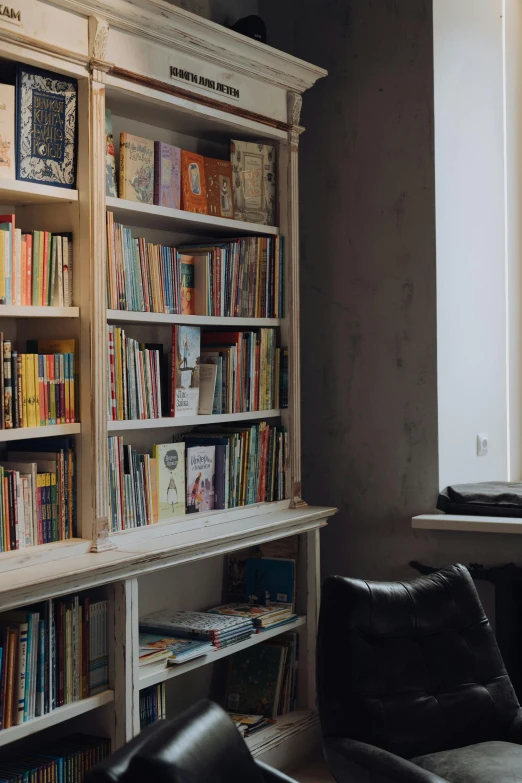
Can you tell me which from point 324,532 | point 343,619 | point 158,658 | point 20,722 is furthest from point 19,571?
point 324,532

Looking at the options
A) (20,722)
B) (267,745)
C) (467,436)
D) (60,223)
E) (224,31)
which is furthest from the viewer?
(467,436)

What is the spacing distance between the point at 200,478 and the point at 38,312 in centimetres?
90

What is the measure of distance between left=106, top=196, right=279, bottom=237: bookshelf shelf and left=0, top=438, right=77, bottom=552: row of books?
2.34 feet

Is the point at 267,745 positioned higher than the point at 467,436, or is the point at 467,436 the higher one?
the point at 467,436

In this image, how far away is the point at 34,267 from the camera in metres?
2.47

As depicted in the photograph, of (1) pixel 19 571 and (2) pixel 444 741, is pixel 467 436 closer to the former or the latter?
(2) pixel 444 741

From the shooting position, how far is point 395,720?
92.3 inches

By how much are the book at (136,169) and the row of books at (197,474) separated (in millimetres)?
750

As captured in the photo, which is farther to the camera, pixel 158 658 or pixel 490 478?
pixel 490 478

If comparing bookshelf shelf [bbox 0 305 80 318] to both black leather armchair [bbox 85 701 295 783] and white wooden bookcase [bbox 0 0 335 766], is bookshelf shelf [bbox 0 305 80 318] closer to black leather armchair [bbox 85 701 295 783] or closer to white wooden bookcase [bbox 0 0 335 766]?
white wooden bookcase [bbox 0 0 335 766]

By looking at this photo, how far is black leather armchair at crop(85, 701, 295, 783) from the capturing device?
147 centimetres

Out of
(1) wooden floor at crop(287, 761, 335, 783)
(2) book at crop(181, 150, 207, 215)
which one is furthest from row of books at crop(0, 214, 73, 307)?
(1) wooden floor at crop(287, 761, 335, 783)

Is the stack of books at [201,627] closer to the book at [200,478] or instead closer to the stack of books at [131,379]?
the book at [200,478]

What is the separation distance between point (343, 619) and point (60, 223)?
132 centimetres
